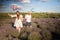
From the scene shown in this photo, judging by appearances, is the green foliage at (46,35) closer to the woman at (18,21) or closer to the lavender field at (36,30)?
the lavender field at (36,30)

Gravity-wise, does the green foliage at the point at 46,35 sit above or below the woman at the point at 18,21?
below

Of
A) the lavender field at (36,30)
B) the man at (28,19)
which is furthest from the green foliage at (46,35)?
the man at (28,19)

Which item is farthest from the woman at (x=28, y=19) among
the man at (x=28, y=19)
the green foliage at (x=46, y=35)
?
the green foliage at (x=46, y=35)

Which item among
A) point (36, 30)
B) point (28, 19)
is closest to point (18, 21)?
point (28, 19)

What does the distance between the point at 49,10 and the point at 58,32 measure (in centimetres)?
25

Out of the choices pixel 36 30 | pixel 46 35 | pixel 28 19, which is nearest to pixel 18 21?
pixel 28 19

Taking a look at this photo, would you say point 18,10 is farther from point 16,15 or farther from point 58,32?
point 58,32

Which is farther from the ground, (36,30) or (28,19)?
(28,19)

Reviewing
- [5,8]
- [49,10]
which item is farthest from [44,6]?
[5,8]

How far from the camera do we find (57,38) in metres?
1.62

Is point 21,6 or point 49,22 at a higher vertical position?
point 21,6

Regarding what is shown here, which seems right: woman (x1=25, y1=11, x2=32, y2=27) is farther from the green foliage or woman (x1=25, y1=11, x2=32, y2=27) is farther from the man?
the green foliage

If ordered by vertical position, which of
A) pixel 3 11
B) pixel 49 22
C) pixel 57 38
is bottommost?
pixel 57 38

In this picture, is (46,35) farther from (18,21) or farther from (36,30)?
(18,21)
